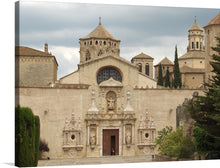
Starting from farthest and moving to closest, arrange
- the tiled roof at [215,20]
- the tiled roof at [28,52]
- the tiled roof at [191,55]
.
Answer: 1. the tiled roof at [191,55]
2. the tiled roof at [215,20]
3. the tiled roof at [28,52]

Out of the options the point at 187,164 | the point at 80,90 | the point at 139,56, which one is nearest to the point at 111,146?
the point at 80,90

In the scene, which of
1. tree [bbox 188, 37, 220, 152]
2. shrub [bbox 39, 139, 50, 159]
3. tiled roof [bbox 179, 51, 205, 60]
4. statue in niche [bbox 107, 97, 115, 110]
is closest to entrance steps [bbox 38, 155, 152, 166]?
shrub [bbox 39, 139, 50, 159]

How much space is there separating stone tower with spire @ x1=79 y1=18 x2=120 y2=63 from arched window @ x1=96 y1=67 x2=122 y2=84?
2.90 feet

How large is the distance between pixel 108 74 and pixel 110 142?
12.6ft

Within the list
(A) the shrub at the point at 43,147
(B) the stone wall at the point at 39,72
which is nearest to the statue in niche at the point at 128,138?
(A) the shrub at the point at 43,147

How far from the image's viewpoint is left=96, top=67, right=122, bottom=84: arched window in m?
25.4

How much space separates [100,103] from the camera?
81.4 ft

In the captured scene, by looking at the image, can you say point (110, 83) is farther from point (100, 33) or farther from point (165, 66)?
point (165, 66)

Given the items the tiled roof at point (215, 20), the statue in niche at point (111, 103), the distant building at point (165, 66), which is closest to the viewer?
the tiled roof at point (215, 20)

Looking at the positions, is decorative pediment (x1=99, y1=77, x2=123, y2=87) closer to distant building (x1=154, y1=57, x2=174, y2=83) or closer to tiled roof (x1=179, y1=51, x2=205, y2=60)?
distant building (x1=154, y1=57, x2=174, y2=83)

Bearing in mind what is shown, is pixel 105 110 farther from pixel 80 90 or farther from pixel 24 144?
pixel 24 144

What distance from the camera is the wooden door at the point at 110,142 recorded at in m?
24.3

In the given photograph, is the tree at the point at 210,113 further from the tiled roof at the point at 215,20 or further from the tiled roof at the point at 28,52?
the tiled roof at the point at 28,52

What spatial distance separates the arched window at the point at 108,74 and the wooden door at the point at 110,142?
2879mm
